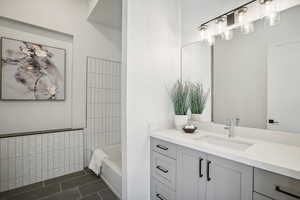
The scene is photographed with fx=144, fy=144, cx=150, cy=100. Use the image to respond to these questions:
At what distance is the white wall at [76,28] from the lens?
2172mm

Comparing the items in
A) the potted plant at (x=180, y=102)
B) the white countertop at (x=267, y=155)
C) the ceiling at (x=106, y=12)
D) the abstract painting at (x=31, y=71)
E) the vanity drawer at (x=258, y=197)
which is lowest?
the vanity drawer at (x=258, y=197)

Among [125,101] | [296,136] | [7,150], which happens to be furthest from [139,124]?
[7,150]

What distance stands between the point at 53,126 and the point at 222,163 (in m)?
2.57

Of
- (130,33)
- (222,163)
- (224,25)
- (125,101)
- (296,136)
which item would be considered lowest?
(222,163)

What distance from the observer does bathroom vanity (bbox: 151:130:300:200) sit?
831mm

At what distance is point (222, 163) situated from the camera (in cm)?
107

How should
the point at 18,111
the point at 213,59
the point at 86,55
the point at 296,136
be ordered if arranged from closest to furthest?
the point at 296,136, the point at 213,59, the point at 18,111, the point at 86,55

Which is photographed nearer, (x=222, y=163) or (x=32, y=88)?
(x=222, y=163)

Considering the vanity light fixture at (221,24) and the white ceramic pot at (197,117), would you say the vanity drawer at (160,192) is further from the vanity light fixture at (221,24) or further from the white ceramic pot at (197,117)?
the vanity light fixture at (221,24)

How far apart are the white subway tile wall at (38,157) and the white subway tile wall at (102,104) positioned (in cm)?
26

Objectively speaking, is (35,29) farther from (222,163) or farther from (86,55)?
(222,163)

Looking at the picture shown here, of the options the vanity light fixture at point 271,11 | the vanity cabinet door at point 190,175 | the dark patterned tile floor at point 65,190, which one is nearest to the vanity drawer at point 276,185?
the vanity cabinet door at point 190,175

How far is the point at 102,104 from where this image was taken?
2.88 m

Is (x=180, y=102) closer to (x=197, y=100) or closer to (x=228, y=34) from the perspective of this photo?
(x=197, y=100)
